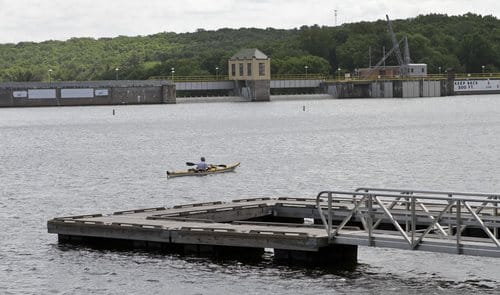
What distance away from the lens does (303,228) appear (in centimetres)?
3881

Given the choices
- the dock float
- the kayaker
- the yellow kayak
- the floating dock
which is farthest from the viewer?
the yellow kayak

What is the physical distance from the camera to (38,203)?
6250 centimetres

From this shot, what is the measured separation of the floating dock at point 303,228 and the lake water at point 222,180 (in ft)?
2.25

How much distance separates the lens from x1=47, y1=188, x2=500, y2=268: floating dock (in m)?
35.2

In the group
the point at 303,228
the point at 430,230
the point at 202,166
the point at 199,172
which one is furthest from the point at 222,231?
the point at 199,172

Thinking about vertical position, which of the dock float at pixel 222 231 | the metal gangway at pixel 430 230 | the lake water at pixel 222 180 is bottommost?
the lake water at pixel 222 180

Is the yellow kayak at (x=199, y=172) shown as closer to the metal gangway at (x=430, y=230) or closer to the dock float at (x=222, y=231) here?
the dock float at (x=222, y=231)

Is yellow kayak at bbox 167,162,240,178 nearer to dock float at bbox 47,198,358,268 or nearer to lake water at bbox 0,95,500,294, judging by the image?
lake water at bbox 0,95,500,294

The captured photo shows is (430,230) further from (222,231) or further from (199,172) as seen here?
(199,172)

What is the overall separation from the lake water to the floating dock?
69cm

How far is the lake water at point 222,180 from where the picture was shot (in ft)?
119

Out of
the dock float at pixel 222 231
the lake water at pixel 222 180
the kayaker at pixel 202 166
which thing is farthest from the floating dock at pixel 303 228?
the kayaker at pixel 202 166

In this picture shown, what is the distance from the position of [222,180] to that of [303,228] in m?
35.7

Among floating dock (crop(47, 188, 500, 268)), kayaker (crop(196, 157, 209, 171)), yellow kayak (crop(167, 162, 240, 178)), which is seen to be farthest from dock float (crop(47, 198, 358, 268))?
yellow kayak (crop(167, 162, 240, 178))
